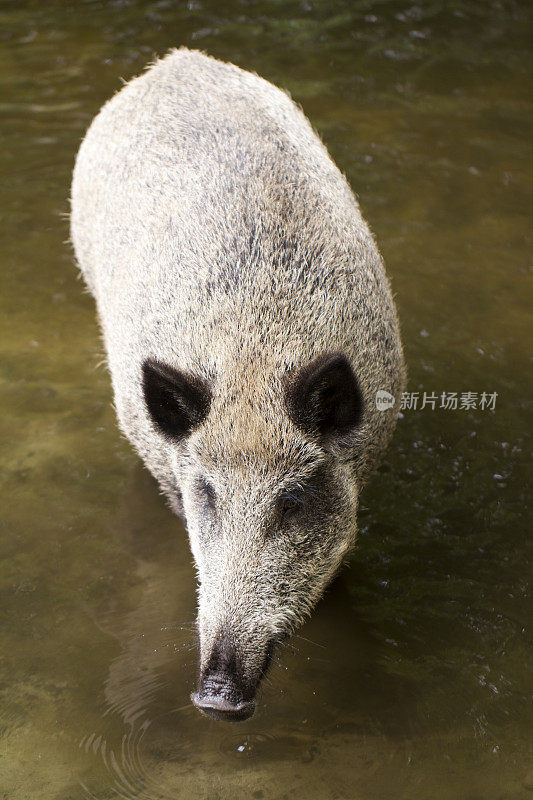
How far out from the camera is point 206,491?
2.95 metres

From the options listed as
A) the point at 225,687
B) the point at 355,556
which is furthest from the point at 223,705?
the point at 355,556

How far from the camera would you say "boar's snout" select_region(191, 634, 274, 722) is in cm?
255

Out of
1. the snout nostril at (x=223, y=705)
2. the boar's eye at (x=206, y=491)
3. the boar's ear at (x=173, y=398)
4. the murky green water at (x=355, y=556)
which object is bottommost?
the murky green water at (x=355, y=556)

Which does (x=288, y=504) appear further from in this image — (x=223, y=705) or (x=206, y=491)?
(x=223, y=705)

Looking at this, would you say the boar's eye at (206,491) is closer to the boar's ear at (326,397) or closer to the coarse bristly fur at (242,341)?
the coarse bristly fur at (242,341)

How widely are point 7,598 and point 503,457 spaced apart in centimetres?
248

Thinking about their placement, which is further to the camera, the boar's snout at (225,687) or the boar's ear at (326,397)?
the boar's ear at (326,397)

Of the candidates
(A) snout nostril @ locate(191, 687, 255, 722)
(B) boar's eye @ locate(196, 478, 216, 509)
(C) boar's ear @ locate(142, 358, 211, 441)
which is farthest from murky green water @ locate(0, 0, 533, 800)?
(C) boar's ear @ locate(142, 358, 211, 441)

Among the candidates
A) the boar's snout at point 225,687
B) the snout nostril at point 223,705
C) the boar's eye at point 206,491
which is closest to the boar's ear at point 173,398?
the boar's eye at point 206,491

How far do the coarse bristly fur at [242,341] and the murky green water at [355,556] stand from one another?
1.68 feet

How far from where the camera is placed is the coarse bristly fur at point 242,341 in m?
2.79

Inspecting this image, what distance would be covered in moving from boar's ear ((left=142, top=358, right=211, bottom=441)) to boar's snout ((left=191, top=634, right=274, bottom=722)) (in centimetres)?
77

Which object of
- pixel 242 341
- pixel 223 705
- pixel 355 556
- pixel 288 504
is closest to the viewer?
pixel 223 705

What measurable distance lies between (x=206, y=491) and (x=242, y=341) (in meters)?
0.55
